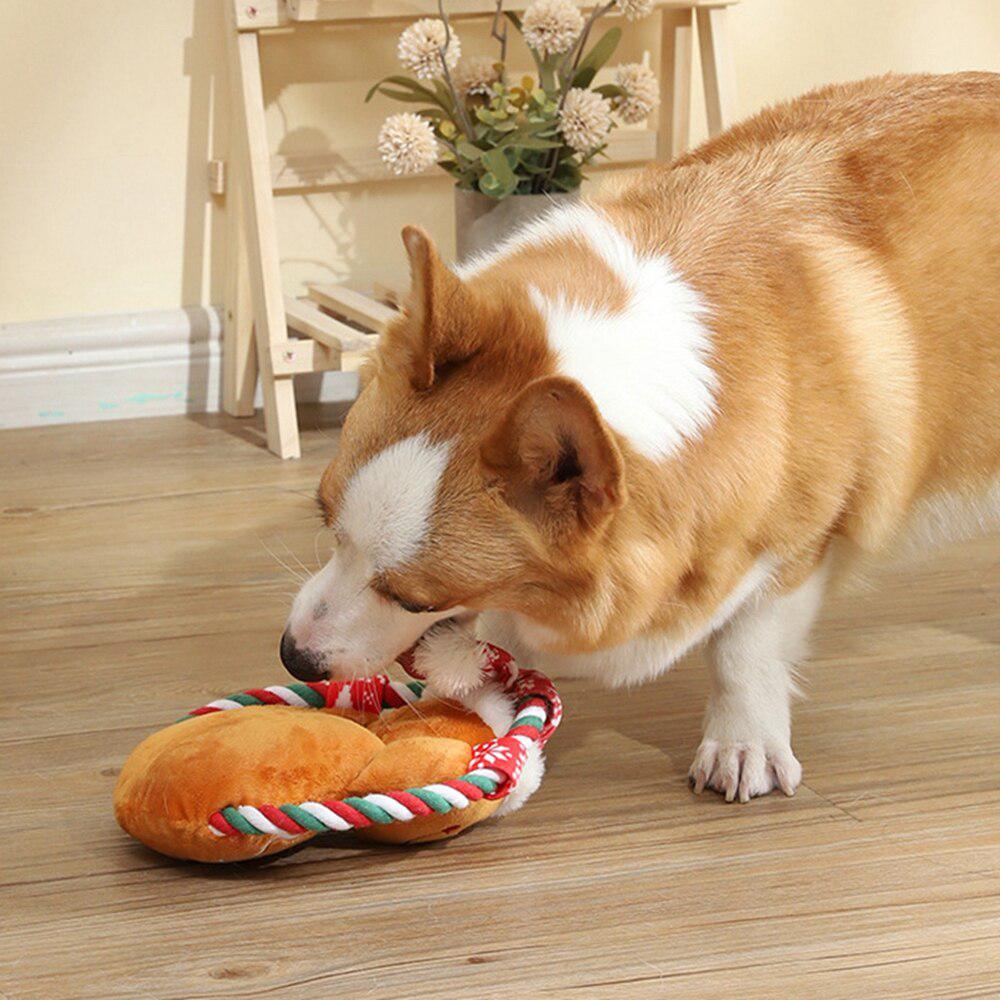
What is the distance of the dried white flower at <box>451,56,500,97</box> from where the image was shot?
243 centimetres

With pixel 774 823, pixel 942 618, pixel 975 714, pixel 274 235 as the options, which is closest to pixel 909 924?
pixel 774 823

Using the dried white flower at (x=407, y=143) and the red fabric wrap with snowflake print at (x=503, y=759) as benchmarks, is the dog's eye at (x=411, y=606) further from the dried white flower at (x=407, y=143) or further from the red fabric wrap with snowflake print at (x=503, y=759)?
the dried white flower at (x=407, y=143)

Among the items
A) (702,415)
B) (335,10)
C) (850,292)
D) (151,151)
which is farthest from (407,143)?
(702,415)

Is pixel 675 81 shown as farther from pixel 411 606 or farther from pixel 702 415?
pixel 411 606

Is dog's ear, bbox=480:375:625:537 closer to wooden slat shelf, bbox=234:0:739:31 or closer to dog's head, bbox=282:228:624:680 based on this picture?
dog's head, bbox=282:228:624:680

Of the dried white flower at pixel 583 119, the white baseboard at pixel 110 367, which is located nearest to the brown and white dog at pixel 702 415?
the dried white flower at pixel 583 119

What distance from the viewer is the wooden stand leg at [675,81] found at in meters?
2.70

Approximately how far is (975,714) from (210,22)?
1.72 m

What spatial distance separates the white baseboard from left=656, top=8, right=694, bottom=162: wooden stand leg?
0.75 meters

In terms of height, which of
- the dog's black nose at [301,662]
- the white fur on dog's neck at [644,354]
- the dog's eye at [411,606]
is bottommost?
the dog's black nose at [301,662]

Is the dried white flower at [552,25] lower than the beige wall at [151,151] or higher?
higher

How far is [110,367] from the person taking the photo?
264 cm

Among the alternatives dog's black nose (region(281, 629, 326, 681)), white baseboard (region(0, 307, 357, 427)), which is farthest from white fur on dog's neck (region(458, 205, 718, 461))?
white baseboard (region(0, 307, 357, 427))

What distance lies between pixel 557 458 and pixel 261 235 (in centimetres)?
140
